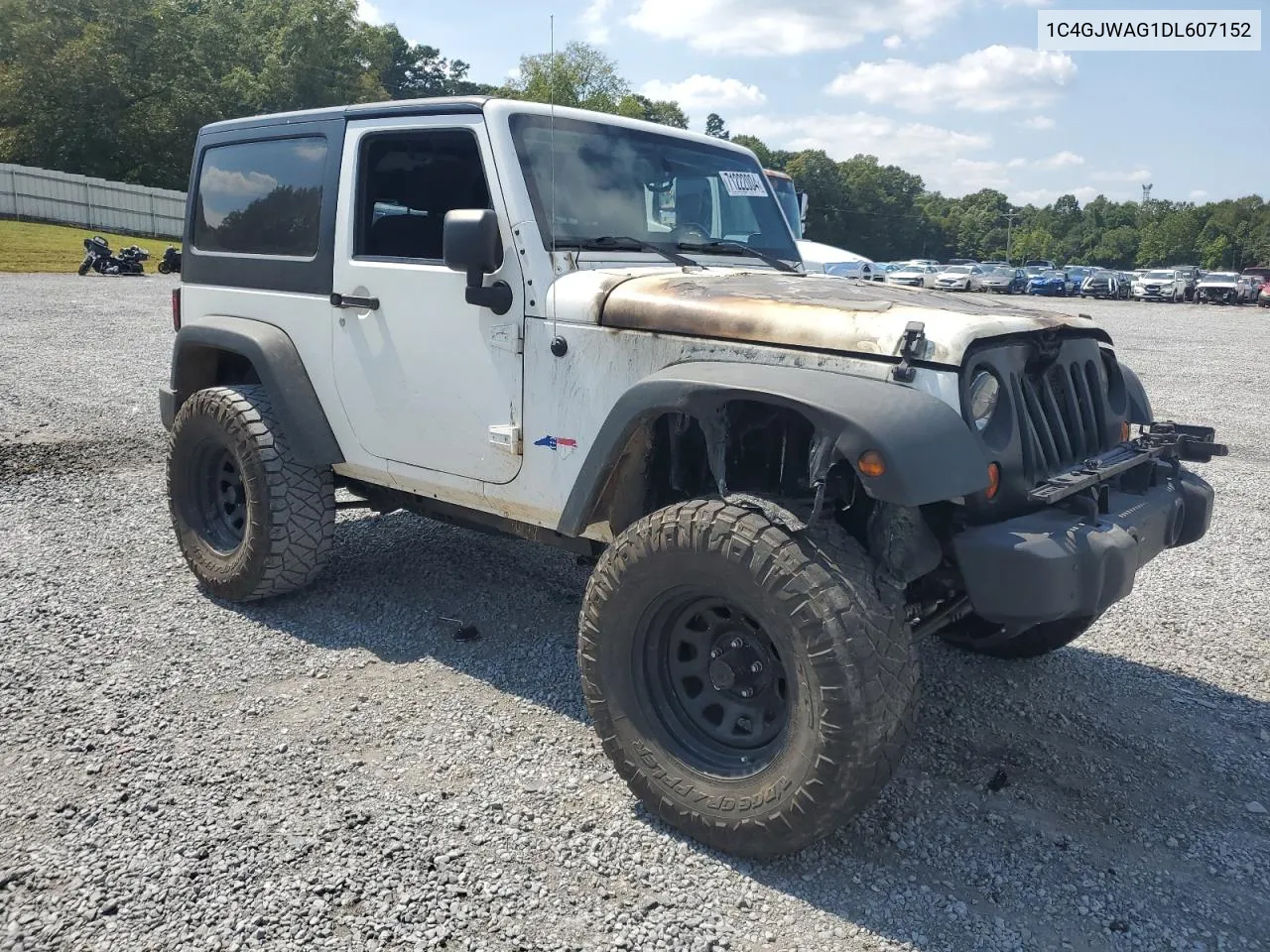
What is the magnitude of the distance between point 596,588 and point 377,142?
219 centimetres

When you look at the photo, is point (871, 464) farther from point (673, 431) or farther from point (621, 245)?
point (621, 245)

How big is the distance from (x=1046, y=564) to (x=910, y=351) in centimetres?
68

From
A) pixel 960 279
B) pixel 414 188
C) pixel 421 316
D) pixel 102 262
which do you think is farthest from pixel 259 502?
pixel 960 279

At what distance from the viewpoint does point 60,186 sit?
36.2 m

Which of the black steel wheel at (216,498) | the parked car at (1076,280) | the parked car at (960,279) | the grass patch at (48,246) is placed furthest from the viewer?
the parked car at (1076,280)

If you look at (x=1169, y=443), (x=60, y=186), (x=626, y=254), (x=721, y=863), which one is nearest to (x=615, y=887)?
(x=721, y=863)

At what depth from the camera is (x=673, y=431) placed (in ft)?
10.6

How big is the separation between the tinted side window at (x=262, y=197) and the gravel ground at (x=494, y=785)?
5.56ft

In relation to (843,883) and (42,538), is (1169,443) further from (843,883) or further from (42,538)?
(42,538)

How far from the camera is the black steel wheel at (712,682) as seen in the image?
2918 millimetres

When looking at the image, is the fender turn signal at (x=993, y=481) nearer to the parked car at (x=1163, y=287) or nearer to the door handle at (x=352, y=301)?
the door handle at (x=352, y=301)

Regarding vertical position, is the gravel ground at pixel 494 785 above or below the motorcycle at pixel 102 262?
below

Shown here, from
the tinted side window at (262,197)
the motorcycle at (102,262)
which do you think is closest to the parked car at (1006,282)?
the motorcycle at (102,262)

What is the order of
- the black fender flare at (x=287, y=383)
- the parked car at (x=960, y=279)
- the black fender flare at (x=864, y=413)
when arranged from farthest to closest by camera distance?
the parked car at (x=960, y=279), the black fender flare at (x=287, y=383), the black fender flare at (x=864, y=413)
